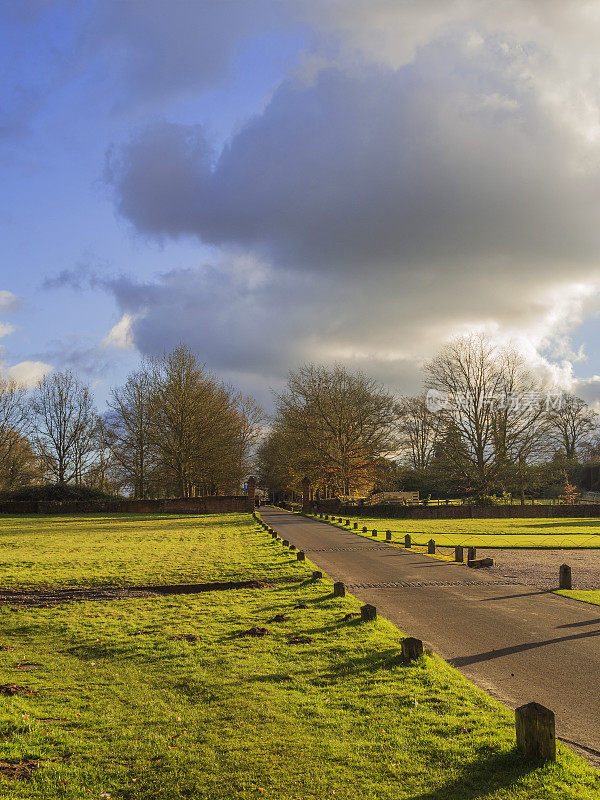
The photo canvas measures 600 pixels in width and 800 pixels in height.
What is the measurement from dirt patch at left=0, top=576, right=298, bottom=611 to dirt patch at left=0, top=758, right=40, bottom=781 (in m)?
7.73

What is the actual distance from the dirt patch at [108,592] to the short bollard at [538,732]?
9.46 meters

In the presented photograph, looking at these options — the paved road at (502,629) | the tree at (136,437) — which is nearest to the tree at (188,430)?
the tree at (136,437)

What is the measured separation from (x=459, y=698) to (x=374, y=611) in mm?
3474

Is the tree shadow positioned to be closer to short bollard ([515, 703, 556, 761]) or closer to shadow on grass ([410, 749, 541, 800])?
shadow on grass ([410, 749, 541, 800])

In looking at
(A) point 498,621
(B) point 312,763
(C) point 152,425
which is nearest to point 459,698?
(B) point 312,763

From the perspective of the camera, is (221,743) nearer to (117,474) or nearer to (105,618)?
(105,618)

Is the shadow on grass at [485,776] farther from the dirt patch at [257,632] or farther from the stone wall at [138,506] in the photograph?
the stone wall at [138,506]

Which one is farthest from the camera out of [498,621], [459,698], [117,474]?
[117,474]

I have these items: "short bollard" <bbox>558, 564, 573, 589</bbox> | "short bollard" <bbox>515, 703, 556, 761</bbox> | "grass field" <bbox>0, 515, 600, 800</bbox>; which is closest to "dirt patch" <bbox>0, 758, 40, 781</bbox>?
"grass field" <bbox>0, 515, 600, 800</bbox>

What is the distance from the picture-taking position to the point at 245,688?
731 centimetres

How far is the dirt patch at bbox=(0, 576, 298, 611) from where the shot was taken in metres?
13.1

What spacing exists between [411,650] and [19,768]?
4.77 metres

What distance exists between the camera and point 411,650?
26.2 feet

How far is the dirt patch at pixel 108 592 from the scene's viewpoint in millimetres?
13070
